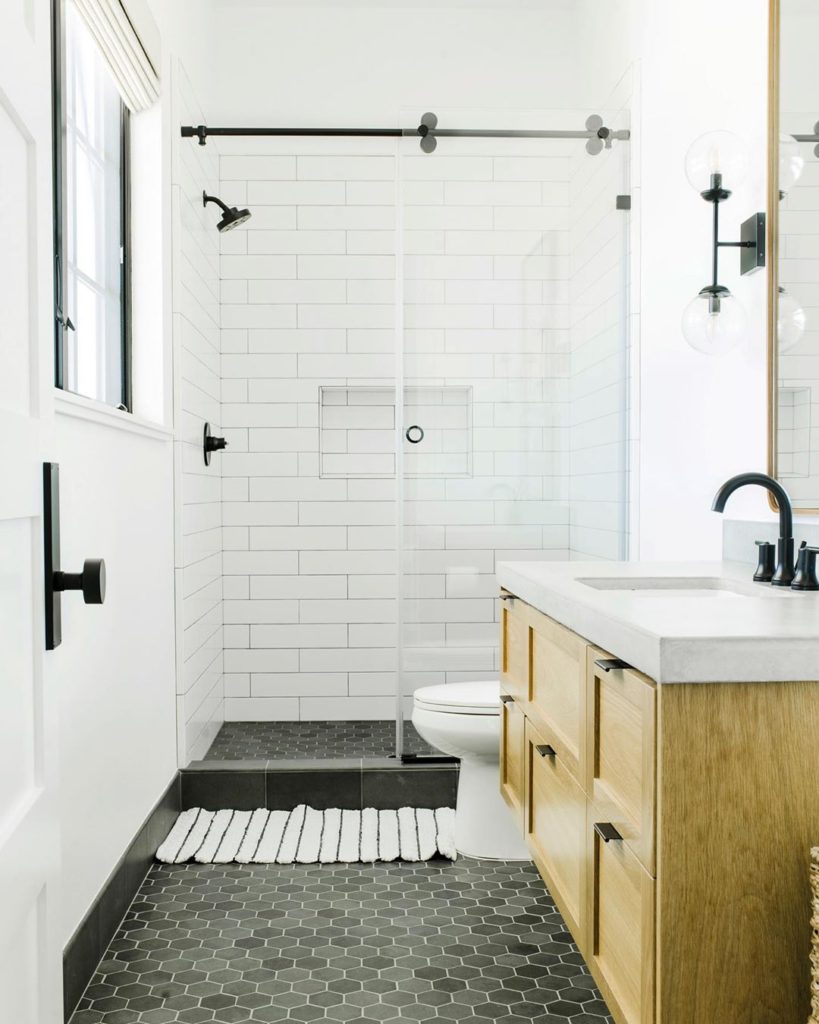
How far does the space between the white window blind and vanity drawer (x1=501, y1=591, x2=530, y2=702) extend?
178 cm

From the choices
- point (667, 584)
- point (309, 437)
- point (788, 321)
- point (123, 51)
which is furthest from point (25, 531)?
point (309, 437)

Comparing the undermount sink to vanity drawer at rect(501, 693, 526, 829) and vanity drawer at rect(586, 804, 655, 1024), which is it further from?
vanity drawer at rect(586, 804, 655, 1024)

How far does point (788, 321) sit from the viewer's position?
6.62 ft

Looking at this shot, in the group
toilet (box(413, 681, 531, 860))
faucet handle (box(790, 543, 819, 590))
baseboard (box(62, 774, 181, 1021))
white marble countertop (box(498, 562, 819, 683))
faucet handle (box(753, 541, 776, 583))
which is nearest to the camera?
white marble countertop (box(498, 562, 819, 683))

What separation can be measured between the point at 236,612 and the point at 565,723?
2.63 meters

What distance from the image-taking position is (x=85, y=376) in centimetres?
252

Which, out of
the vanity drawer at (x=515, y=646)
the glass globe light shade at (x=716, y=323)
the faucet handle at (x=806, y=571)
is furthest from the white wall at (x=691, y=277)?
the vanity drawer at (x=515, y=646)

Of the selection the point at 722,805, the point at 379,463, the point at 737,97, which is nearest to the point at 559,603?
the point at 722,805

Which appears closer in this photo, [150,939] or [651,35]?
[150,939]

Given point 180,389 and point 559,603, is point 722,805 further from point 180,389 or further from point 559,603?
point 180,389

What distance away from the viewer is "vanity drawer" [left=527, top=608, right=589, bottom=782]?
5.15ft

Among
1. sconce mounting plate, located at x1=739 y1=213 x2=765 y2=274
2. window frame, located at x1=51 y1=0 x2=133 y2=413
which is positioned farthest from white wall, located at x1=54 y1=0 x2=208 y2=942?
sconce mounting plate, located at x1=739 y1=213 x2=765 y2=274

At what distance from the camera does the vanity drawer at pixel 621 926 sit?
3.93ft

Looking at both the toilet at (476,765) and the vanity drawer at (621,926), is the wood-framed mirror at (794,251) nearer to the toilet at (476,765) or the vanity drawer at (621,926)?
the vanity drawer at (621,926)
